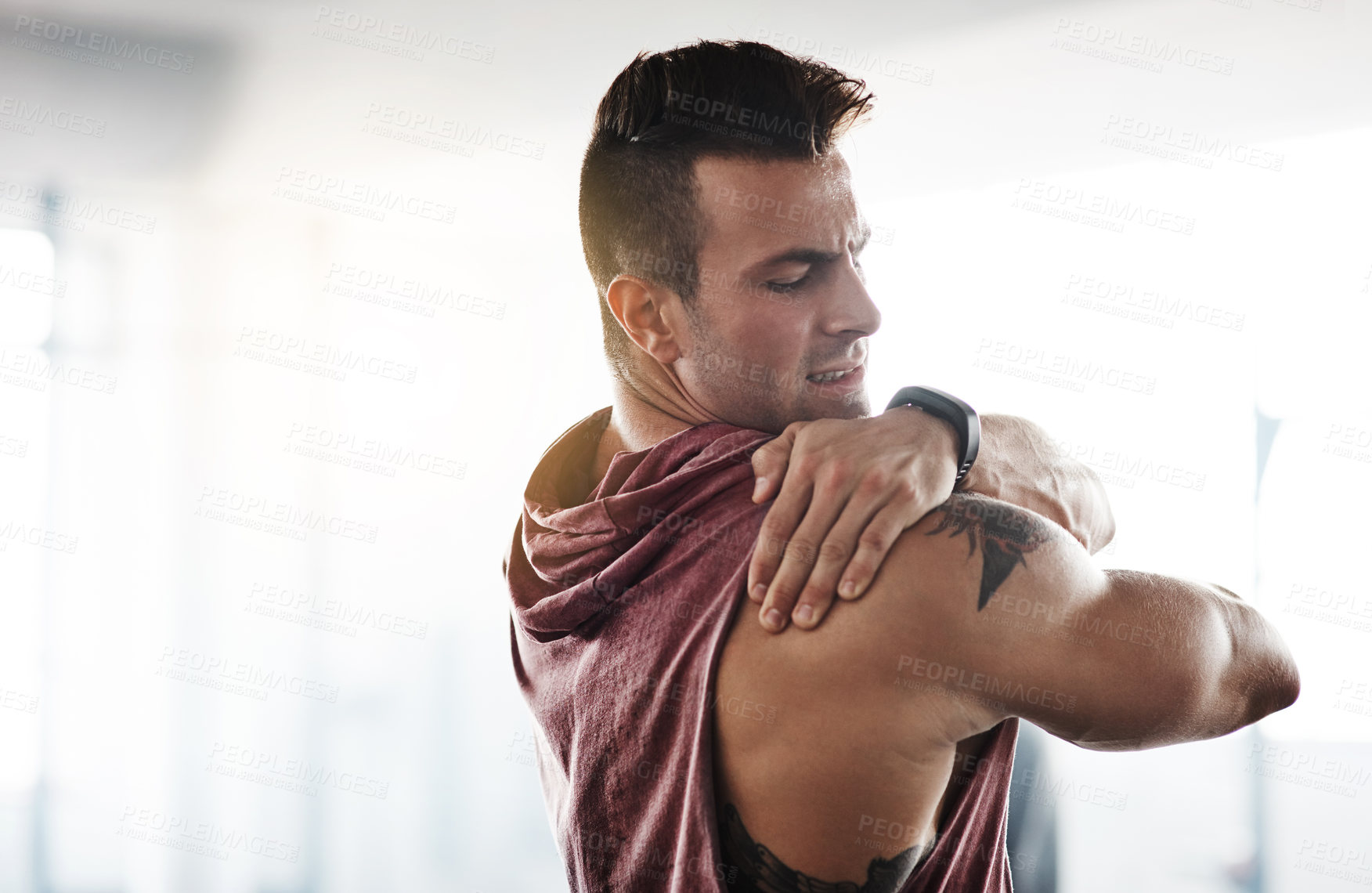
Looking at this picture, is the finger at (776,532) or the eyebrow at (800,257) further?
the eyebrow at (800,257)

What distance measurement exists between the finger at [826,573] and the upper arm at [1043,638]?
0.03 m

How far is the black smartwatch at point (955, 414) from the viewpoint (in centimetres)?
77

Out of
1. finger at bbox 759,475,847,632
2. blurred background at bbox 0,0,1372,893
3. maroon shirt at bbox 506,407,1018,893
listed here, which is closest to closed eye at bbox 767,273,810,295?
maroon shirt at bbox 506,407,1018,893

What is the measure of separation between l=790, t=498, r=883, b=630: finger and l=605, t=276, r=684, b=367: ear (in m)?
0.29

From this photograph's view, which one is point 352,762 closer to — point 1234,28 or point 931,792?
point 931,792

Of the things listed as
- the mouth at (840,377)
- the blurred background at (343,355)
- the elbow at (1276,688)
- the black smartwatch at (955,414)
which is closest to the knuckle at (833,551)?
the black smartwatch at (955,414)

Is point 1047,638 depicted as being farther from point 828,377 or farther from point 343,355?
point 343,355

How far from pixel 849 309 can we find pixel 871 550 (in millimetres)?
288

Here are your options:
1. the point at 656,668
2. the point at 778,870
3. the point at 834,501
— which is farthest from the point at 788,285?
the point at 778,870

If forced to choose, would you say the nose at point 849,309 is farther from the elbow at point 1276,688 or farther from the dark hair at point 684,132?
the elbow at point 1276,688

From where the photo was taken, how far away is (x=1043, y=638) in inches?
24.9

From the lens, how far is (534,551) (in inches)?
34.5

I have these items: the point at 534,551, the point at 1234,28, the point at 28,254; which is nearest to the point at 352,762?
the point at 28,254

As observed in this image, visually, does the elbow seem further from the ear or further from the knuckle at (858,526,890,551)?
the ear
